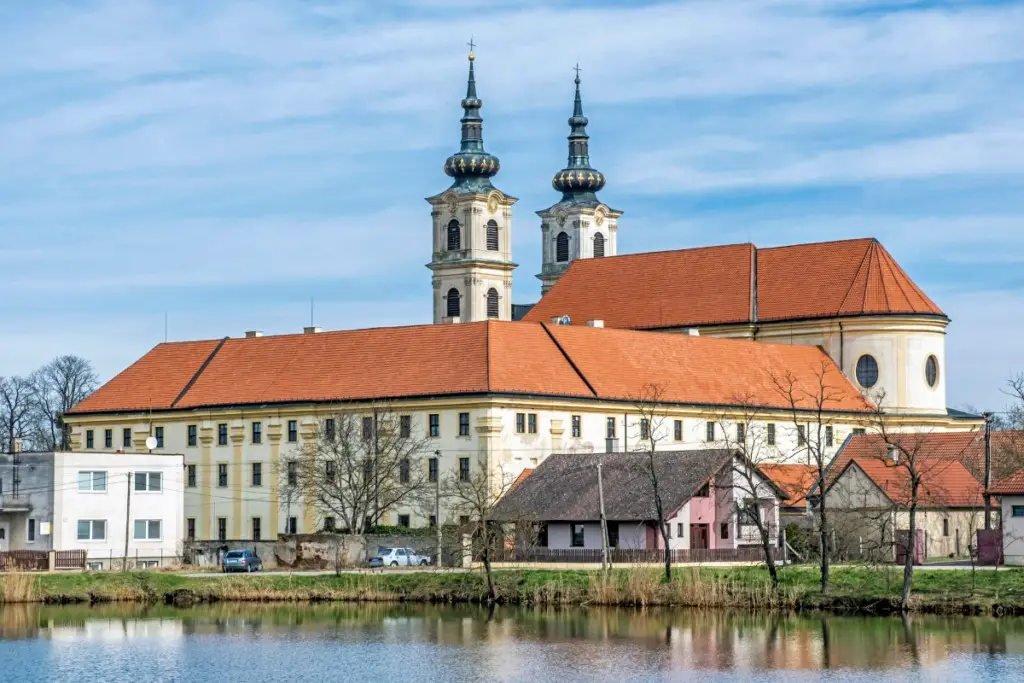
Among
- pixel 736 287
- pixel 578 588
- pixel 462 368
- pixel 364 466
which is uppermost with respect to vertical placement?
pixel 736 287

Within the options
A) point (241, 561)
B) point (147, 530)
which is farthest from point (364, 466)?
point (241, 561)

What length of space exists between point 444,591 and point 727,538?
14.0 metres

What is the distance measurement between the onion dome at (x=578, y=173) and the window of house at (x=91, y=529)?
70011 mm

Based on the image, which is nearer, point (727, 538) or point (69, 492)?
point (727, 538)

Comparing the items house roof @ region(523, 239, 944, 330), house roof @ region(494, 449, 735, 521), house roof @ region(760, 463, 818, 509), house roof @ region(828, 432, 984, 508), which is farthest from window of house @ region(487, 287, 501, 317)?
house roof @ region(494, 449, 735, 521)

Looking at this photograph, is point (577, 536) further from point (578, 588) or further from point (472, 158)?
point (472, 158)

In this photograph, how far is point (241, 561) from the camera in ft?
248

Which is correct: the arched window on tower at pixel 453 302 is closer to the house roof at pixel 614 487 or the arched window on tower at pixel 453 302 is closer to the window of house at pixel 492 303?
the window of house at pixel 492 303

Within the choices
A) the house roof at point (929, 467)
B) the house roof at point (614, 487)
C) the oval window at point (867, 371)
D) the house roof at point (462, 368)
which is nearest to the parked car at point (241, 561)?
the house roof at point (614, 487)

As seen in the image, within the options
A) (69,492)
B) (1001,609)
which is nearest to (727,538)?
(1001,609)

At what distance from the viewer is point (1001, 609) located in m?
55.5

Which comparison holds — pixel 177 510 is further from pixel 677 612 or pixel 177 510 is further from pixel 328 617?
pixel 677 612

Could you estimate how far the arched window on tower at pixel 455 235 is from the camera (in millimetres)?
134375

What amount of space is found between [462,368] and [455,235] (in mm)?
49303
